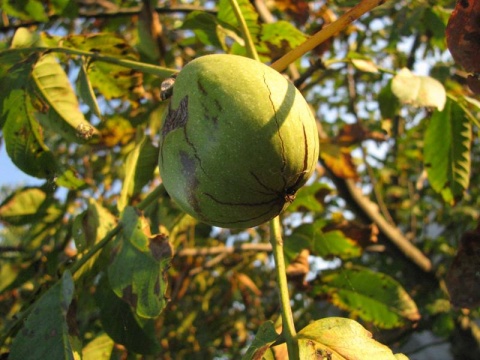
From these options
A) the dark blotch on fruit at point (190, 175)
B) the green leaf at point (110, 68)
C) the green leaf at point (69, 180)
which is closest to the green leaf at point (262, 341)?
the dark blotch on fruit at point (190, 175)

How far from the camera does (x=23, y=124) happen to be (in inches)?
62.6

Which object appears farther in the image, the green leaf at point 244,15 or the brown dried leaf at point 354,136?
the brown dried leaf at point 354,136

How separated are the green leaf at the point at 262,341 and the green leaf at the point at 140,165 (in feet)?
2.52

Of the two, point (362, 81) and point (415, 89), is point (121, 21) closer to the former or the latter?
point (415, 89)

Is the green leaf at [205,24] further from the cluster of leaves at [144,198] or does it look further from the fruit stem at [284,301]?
A: the fruit stem at [284,301]

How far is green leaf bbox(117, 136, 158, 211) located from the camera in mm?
1671

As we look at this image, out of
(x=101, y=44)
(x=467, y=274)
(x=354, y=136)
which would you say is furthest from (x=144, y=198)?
(x=354, y=136)

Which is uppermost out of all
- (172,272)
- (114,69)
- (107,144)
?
(114,69)

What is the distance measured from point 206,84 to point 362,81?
12.4ft

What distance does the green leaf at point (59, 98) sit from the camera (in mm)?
1543

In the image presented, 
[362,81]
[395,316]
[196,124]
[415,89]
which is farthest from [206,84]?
[362,81]

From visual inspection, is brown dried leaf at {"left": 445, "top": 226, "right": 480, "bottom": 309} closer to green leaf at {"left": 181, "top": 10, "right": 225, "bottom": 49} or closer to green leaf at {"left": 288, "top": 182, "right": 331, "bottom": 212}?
green leaf at {"left": 288, "top": 182, "right": 331, "bottom": 212}

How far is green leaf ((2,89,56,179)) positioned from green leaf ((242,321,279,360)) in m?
0.97

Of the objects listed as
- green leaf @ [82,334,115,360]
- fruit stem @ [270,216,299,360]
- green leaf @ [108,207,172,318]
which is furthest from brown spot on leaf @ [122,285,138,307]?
green leaf @ [82,334,115,360]
